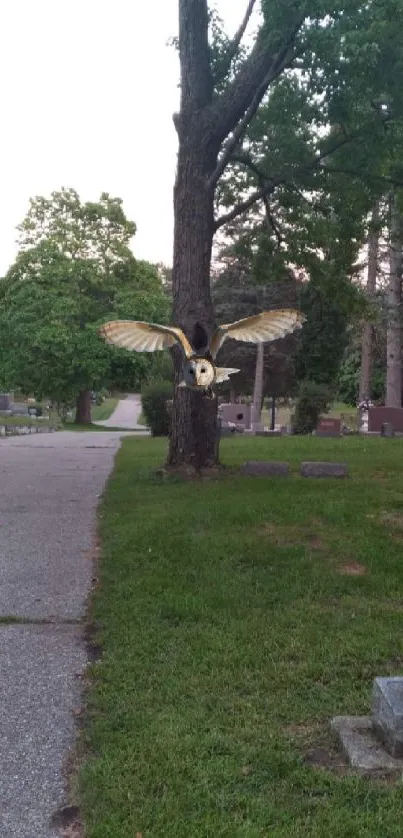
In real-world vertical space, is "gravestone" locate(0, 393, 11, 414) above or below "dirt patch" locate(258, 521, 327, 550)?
above

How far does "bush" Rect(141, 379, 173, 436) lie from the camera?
23.7 metres

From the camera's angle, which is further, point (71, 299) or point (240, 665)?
point (71, 299)

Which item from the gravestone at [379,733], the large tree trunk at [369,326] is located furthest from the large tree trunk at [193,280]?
the large tree trunk at [369,326]

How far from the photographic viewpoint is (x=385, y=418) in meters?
24.5

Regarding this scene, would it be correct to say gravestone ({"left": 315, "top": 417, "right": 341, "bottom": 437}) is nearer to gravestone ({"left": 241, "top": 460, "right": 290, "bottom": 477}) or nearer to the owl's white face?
gravestone ({"left": 241, "top": 460, "right": 290, "bottom": 477})

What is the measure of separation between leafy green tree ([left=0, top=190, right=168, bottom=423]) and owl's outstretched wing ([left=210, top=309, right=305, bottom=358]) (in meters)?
28.1

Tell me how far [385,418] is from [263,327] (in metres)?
17.5

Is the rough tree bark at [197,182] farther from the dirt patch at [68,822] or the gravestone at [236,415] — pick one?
the gravestone at [236,415]

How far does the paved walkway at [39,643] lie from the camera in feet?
9.75

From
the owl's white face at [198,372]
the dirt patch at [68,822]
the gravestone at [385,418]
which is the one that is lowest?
the dirt patch at [68,822]

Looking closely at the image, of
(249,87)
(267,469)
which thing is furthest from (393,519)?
(249,87)

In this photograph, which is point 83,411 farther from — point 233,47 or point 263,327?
point 263,327

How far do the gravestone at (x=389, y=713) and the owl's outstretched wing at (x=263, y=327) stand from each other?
4.90m

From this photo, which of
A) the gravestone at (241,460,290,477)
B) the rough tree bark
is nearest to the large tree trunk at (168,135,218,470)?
the rough tree bark
